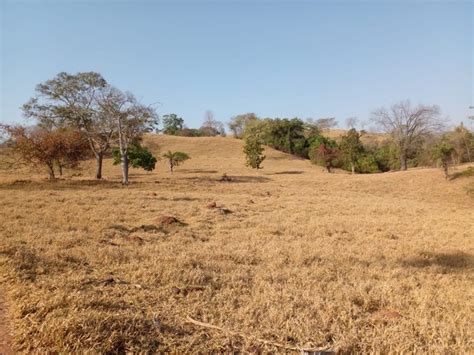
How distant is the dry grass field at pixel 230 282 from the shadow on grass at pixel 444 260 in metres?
0.03

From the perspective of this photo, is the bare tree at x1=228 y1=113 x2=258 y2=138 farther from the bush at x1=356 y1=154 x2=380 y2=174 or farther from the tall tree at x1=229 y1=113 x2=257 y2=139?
the bush at x1=356 y1=154 x2=380 y2=174

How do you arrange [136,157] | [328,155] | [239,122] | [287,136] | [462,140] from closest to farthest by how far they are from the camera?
[136,157], [328,155], [462,140], [287,136], [239,122]

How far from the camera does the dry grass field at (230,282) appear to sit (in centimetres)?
343

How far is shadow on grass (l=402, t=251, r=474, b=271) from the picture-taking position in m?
7.55

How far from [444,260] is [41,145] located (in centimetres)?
2717

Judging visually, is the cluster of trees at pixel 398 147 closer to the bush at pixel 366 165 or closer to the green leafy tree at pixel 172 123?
the bush at pixel 366 165

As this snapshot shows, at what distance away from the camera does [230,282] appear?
17.5ft

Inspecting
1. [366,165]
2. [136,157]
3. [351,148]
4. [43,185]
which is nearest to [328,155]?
[351,148]

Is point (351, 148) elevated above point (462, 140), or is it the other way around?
point (462, 140)

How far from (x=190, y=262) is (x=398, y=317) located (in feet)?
12.0

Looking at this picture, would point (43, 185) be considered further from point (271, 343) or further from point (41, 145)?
point (271, 343)

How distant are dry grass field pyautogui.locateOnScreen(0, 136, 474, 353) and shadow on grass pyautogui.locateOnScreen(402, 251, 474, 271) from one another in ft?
0.10

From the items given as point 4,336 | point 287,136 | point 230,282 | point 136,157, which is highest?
point 287,136

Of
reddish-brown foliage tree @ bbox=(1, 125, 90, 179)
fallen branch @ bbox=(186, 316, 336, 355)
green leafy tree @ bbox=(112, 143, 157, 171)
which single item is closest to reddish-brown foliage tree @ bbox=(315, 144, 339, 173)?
green leafy tree @ bbox=(112, 143, 157, 171)
